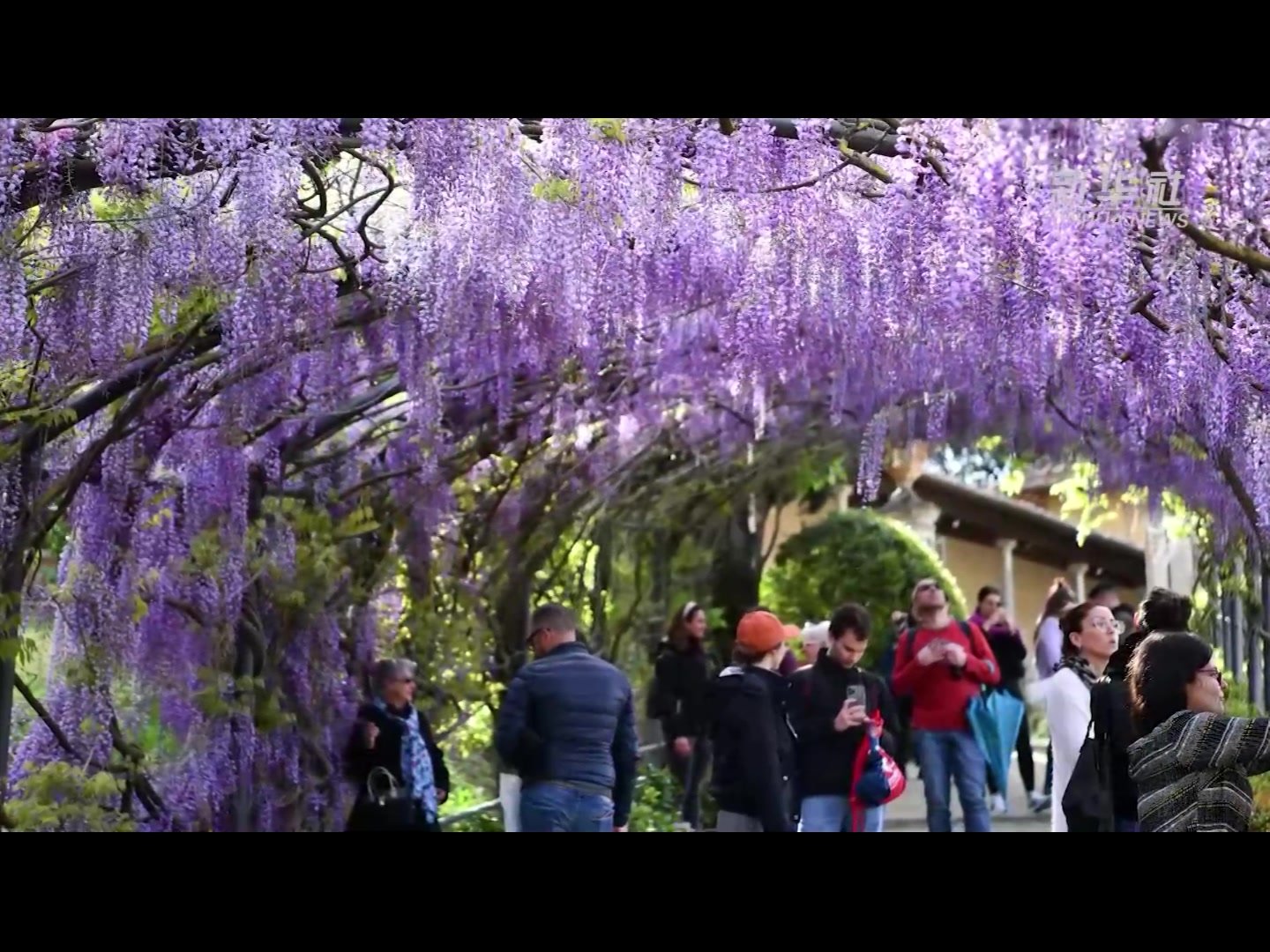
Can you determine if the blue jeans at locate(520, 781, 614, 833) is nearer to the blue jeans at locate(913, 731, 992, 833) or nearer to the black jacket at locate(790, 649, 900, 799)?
the black jacket at locate(790, 649, 900, 799)

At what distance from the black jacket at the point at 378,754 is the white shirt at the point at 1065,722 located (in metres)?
1.92

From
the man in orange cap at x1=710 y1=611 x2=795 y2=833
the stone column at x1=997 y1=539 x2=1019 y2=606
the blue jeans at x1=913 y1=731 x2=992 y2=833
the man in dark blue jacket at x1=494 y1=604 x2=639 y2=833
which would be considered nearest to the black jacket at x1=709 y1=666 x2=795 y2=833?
the man in orange cap at x1=710 y1=611 x2=795 y2=833

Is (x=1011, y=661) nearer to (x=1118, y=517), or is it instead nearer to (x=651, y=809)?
(x=651, y=809)

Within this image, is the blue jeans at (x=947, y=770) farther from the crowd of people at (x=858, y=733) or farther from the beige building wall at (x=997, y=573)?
the beige building wall at (x=997, y=573)

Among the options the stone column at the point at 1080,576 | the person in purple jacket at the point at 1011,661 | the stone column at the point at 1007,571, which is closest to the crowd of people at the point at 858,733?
the person in purple jacket at the point at 1011,661

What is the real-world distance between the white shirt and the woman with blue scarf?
5.99 feet

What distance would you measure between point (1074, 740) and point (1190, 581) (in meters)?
1.58

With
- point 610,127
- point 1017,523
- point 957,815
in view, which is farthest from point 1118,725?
point 1017,523

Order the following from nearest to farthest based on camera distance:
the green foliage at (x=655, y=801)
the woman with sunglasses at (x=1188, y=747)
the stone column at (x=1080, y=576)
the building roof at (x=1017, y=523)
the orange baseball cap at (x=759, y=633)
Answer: the woman with sunglasses at (x=1188, y=747)
the orange baseball cap at (x=759, y=633)
the green foliage at (x=655, y=801)
the building roof at (x=1017, y=523)
the stone column at (x=1080, y=576)

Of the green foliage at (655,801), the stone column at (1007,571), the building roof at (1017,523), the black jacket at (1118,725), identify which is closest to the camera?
the black jacket at (1118,725)

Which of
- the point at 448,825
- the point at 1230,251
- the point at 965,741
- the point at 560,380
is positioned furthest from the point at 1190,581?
the point at 448,825

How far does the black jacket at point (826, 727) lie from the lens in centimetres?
482

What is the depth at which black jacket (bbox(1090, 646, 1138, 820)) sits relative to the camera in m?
4.16

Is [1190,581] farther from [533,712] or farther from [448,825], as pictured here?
[448,825]
